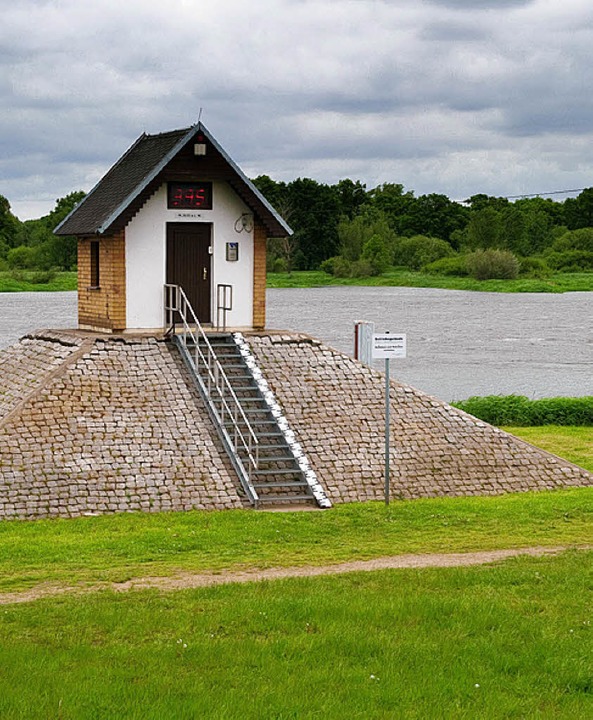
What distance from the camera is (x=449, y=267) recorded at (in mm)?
106062

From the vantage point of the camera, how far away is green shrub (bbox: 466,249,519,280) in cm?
10206

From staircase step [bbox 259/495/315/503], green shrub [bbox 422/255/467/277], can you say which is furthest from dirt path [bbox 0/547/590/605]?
green shrub [bbox 422/255/467/277]

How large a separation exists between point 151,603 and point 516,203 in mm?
124761

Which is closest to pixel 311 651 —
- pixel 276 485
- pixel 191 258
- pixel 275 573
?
pixel 275 573

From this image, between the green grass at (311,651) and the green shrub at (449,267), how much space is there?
93.9 m

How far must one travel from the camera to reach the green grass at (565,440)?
24.5 meters

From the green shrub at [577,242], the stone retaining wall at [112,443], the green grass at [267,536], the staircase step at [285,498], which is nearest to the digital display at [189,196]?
the stone retaining wall at [112,443]

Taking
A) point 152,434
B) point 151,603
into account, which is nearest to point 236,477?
point 152,434

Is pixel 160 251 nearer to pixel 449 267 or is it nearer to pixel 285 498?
pixel 285 498

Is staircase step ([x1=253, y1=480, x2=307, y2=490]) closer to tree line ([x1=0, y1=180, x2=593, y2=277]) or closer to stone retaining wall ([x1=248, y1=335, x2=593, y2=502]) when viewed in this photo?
stone retaining wall ([x1=248, y1=335, x2=593, y2=502])

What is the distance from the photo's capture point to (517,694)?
9109 mm

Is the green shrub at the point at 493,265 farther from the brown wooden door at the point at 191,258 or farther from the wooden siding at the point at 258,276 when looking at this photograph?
the brown wooden door at the point at 191,258

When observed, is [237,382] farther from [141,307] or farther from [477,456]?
[477,456]

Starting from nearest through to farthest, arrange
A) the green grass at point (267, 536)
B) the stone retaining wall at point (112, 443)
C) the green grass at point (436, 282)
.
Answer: the green grass at point (267, 536), the stone retaining wall at point (112, 443), the green grass at point (436, 282)
